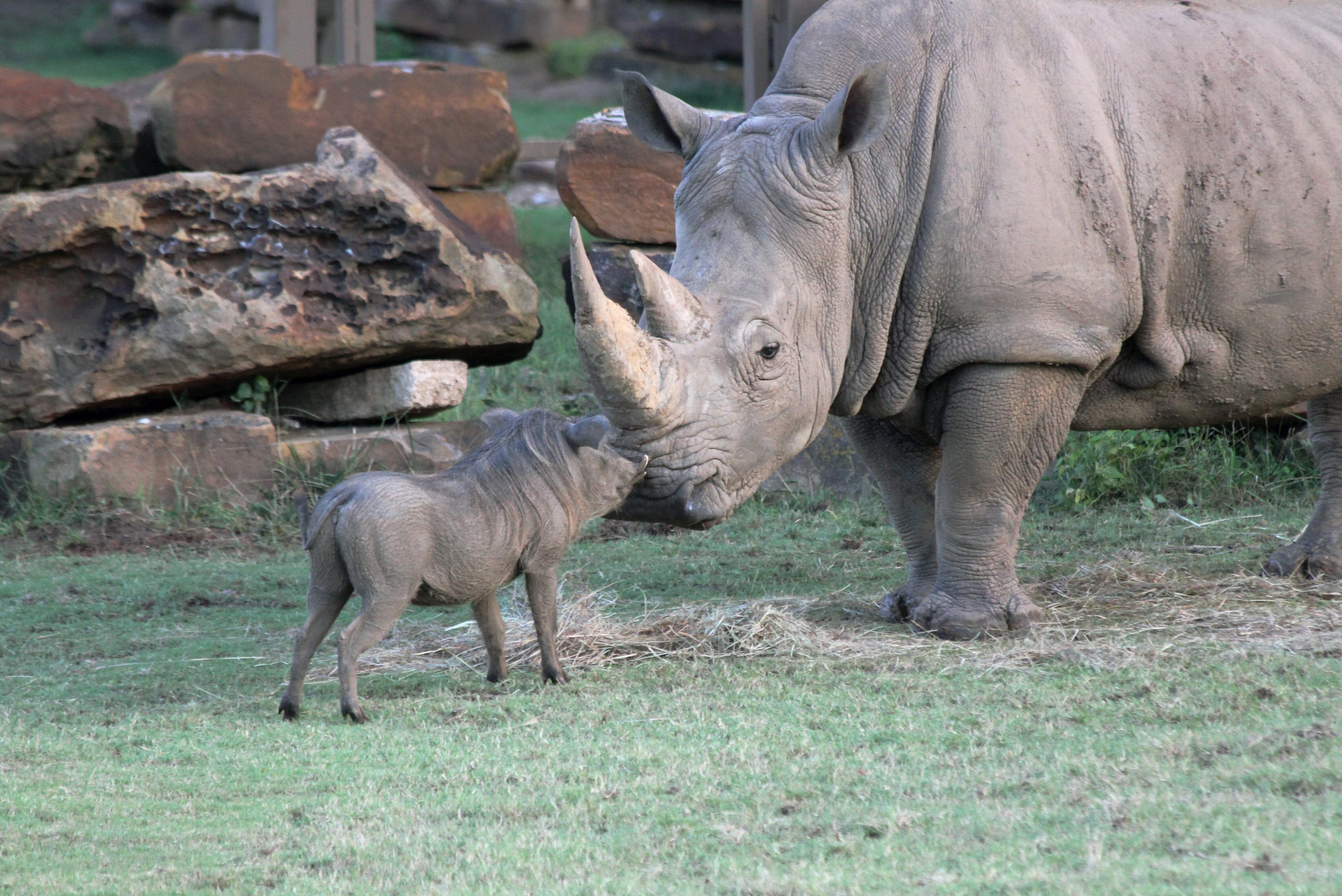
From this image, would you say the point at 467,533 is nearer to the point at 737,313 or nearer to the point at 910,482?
the point at 737,313

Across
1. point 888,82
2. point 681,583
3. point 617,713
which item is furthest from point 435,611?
point 888,82

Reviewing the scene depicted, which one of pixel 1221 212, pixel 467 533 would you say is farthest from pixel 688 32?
pixel 467 533

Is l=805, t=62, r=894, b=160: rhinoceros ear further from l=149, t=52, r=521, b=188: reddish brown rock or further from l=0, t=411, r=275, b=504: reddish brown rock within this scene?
l=149, t=52, r=521, b=188: reddish brown rock

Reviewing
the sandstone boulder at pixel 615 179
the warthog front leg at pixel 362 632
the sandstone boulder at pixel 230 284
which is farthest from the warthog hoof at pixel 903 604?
the sandstone boulder at pixel 615 179

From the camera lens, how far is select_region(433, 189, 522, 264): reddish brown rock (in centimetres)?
898

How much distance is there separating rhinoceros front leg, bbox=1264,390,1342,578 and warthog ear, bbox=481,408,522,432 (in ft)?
9.14

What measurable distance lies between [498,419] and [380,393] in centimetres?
301

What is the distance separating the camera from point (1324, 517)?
5.75 m

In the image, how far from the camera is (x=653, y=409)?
414cm

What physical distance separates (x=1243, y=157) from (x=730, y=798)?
109 inches

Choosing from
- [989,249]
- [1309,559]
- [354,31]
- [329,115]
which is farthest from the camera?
[354,31]

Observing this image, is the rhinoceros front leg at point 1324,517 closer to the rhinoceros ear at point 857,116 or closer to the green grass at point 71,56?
the rhinoceros ear at point 857,116

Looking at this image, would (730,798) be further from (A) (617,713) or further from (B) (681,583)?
(B) (681,583)

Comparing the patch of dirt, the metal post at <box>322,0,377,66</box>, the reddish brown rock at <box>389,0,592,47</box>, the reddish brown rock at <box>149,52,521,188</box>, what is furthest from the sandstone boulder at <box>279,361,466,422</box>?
the reddish brown rock at <box>389,0,592,47</box>
